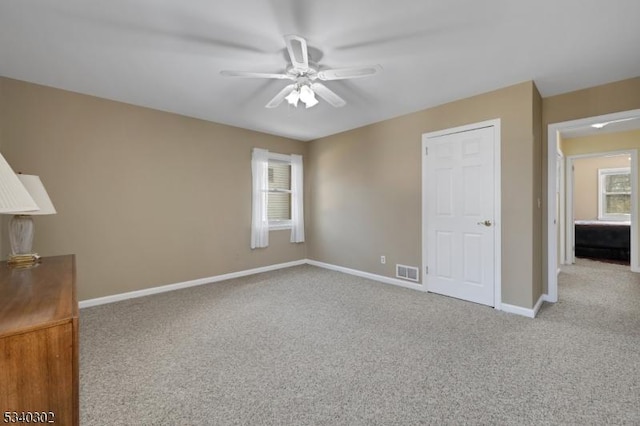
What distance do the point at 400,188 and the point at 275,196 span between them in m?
2.33

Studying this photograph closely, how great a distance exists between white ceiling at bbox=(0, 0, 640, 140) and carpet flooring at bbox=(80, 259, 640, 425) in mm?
2459

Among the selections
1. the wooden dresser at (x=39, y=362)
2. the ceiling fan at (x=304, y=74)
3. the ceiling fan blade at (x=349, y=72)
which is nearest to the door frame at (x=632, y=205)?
the ceiling fan at (x=304, y=74)

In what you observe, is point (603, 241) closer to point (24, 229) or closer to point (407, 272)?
point (407, 272)

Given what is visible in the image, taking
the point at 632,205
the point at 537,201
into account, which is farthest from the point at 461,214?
the point at 632,205

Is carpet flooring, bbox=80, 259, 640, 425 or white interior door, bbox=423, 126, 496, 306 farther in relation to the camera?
white interior door, bbox=423, 126, 496, 306

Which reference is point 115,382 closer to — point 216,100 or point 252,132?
point 216,100

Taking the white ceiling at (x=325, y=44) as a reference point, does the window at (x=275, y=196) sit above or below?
below

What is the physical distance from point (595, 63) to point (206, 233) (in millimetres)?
4856

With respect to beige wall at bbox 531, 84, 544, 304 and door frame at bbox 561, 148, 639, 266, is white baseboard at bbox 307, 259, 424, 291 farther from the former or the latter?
door frame at bbox 561, 148, 639, 266

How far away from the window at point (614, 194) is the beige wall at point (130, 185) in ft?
29.1

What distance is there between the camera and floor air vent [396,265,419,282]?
3.97 metres

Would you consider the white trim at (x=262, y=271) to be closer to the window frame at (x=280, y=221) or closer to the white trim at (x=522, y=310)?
the white trim at (x=522, y=310)

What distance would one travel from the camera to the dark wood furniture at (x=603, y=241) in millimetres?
5727

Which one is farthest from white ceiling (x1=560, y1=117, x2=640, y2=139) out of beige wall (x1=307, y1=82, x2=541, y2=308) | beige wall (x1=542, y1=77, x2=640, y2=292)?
beige wall (x1=307, y1=82, x2=541, y2=308)
